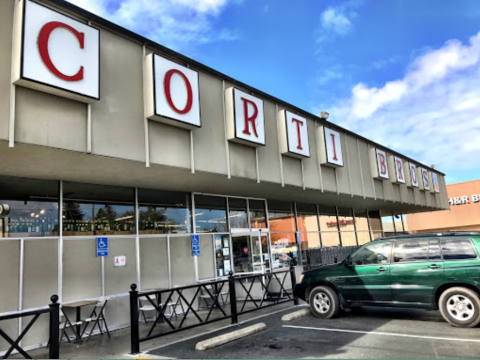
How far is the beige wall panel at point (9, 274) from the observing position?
7.47 m

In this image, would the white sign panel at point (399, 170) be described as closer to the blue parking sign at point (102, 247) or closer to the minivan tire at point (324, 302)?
the minivan tire at point (324, 302)

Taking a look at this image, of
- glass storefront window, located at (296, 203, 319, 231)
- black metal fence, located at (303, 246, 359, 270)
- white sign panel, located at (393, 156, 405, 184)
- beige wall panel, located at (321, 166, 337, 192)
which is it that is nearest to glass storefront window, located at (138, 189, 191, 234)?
beige wall panel, located at (321, 166, 337, 192)

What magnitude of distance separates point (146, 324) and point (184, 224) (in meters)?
2.99

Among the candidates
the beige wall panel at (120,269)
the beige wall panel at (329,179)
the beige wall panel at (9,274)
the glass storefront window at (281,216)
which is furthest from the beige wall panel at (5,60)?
the glass storefront window at (281,216)

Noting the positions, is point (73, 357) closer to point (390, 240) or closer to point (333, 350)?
point (333, 350)

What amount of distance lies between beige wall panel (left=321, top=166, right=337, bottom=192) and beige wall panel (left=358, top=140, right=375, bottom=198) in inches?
102

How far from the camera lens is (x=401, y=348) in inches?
235

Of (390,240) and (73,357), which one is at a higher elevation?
(390,240)

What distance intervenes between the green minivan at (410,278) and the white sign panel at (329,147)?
491 centimetres

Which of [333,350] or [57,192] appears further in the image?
[57,192]

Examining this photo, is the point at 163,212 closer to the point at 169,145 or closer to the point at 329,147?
the point at 169,145

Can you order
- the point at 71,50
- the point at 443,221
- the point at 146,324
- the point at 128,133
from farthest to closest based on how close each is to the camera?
1. the point at 443,221
2. the point at 146,324
3. the point at 128,133
4. the point at 71,50


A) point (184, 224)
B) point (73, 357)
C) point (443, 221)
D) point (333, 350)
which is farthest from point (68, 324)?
point (443, 221)

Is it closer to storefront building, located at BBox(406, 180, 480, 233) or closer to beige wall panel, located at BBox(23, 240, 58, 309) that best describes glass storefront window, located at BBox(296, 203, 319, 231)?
beige wall panel, located at BBox(23, 240, 58, 309)
